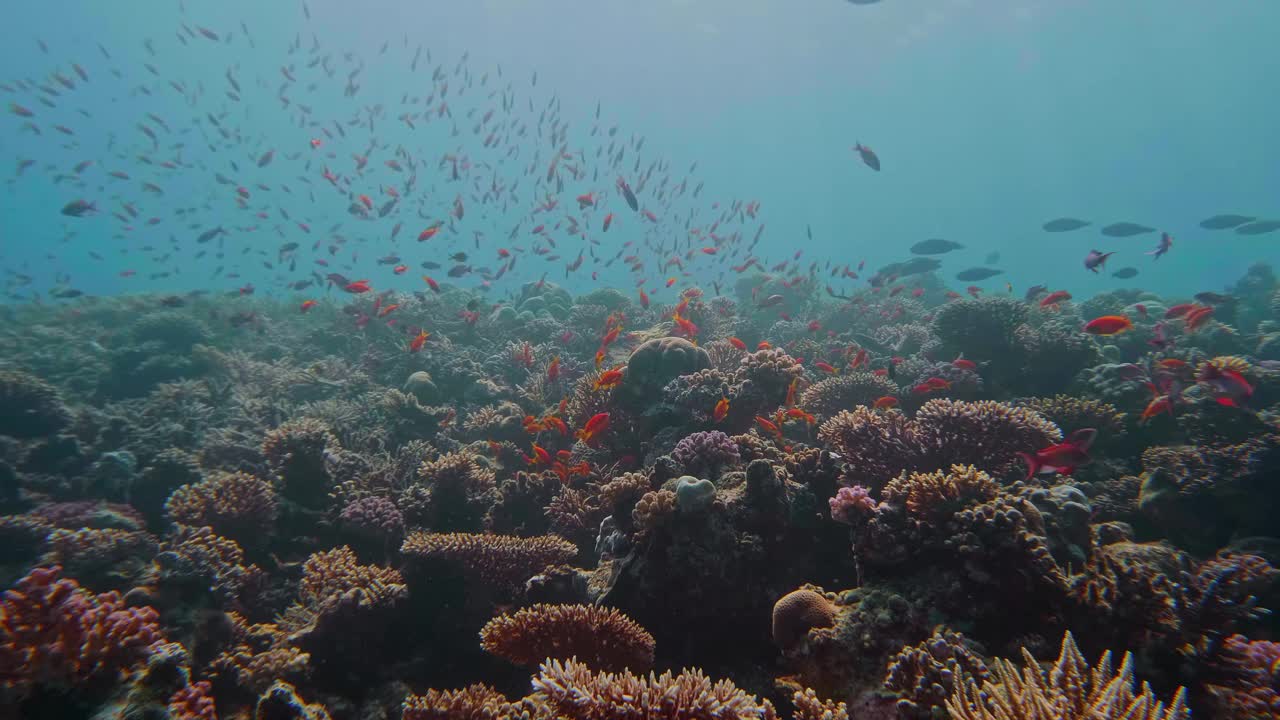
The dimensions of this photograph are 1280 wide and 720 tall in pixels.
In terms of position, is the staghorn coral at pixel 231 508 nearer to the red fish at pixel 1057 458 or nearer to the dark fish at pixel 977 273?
the red fish at pixel 1057 458

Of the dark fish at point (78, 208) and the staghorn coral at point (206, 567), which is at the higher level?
the dark fish at point (78, 208)

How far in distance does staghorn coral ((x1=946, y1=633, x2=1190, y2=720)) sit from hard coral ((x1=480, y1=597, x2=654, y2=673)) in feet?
6.67

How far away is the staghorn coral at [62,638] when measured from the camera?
9.73ft

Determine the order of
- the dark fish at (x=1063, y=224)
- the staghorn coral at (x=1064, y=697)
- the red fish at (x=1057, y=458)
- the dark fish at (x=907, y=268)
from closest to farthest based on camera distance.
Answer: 1. the staghorn coral at (x=1064, y=697)
2. the red fish at (x=1057, y=458)
3. the dark fish at (x=907, y=268)
4. the dark fish at (x=1063, y=224)

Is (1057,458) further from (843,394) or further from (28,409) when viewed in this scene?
(28,409)

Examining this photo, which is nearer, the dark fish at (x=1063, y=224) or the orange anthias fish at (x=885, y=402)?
the orange anthias fish at (x=885, y=402)

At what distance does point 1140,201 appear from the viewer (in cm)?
13538

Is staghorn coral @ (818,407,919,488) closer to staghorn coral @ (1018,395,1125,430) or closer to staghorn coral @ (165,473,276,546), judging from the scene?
staghorn coral @ (1018,395,1125,430)

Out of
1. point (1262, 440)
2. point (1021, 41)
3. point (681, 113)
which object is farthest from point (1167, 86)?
point (1262, 440)

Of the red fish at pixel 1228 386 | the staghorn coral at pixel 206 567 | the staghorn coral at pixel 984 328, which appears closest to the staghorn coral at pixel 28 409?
the staghorn coral at pixel 206 567

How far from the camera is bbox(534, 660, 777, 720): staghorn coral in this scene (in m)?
2.61

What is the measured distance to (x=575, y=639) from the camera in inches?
146

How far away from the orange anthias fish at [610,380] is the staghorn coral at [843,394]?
11.2ft

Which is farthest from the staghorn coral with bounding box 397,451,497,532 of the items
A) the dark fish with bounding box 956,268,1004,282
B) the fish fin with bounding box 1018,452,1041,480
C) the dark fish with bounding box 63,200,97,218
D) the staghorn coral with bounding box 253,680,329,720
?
the dark fish with bounding box 956,268,1004,282
